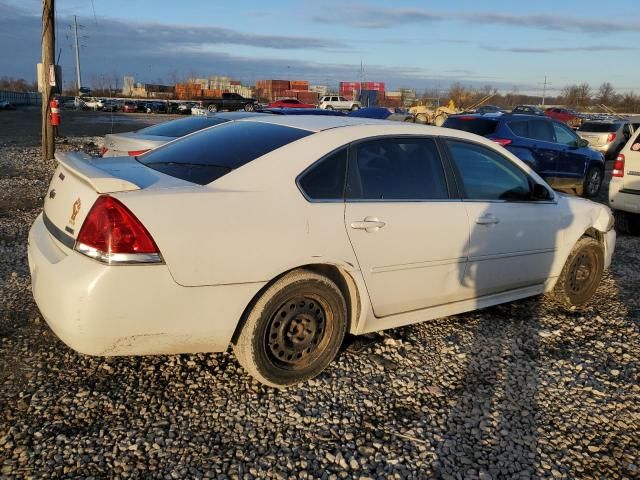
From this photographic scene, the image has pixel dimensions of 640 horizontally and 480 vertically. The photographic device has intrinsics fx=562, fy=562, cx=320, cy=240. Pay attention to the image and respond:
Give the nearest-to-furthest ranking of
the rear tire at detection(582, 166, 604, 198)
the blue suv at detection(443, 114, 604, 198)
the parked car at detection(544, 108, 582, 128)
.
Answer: the blue suv at detection(443, 114, 604, 198)
the rear tire at detection(582, 166, 604, 198)
the parked car at detection(544, 108, 582, 128)

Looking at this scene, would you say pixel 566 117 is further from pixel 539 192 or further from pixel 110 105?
pixel 110 105

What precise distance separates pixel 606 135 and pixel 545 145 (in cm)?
1130

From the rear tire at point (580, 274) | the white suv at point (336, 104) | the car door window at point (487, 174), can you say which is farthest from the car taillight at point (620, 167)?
the white suv at point (336, 104)

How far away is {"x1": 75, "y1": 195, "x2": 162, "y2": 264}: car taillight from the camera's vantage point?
2750 mm

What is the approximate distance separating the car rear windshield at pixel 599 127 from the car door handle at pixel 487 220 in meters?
18.9

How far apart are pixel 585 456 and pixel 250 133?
2.77 meters

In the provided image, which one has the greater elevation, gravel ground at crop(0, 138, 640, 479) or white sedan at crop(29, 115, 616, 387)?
white sedan at crop(29, 115, 616, 387)

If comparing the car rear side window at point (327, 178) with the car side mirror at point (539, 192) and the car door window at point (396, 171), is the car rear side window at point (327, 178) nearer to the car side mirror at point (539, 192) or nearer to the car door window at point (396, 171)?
the car door window at point (396, 171)

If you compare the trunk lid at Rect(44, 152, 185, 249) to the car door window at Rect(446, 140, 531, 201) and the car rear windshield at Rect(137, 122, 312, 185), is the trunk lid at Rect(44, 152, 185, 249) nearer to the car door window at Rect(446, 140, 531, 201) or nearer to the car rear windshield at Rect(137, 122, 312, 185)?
the car rear windshield at Rect(137, 122, 312, 185)

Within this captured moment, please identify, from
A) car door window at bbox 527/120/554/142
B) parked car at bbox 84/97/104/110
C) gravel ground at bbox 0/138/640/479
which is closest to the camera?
gravel ground at bbox 0/138/640/479

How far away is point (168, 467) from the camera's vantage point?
265cm

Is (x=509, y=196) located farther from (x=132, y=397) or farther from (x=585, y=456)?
(x=132, y=397)

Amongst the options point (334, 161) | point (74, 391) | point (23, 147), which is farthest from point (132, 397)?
point (23, 147)

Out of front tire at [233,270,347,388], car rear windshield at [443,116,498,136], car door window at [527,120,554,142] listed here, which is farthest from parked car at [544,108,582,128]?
front tire at [233,270,347,388]
